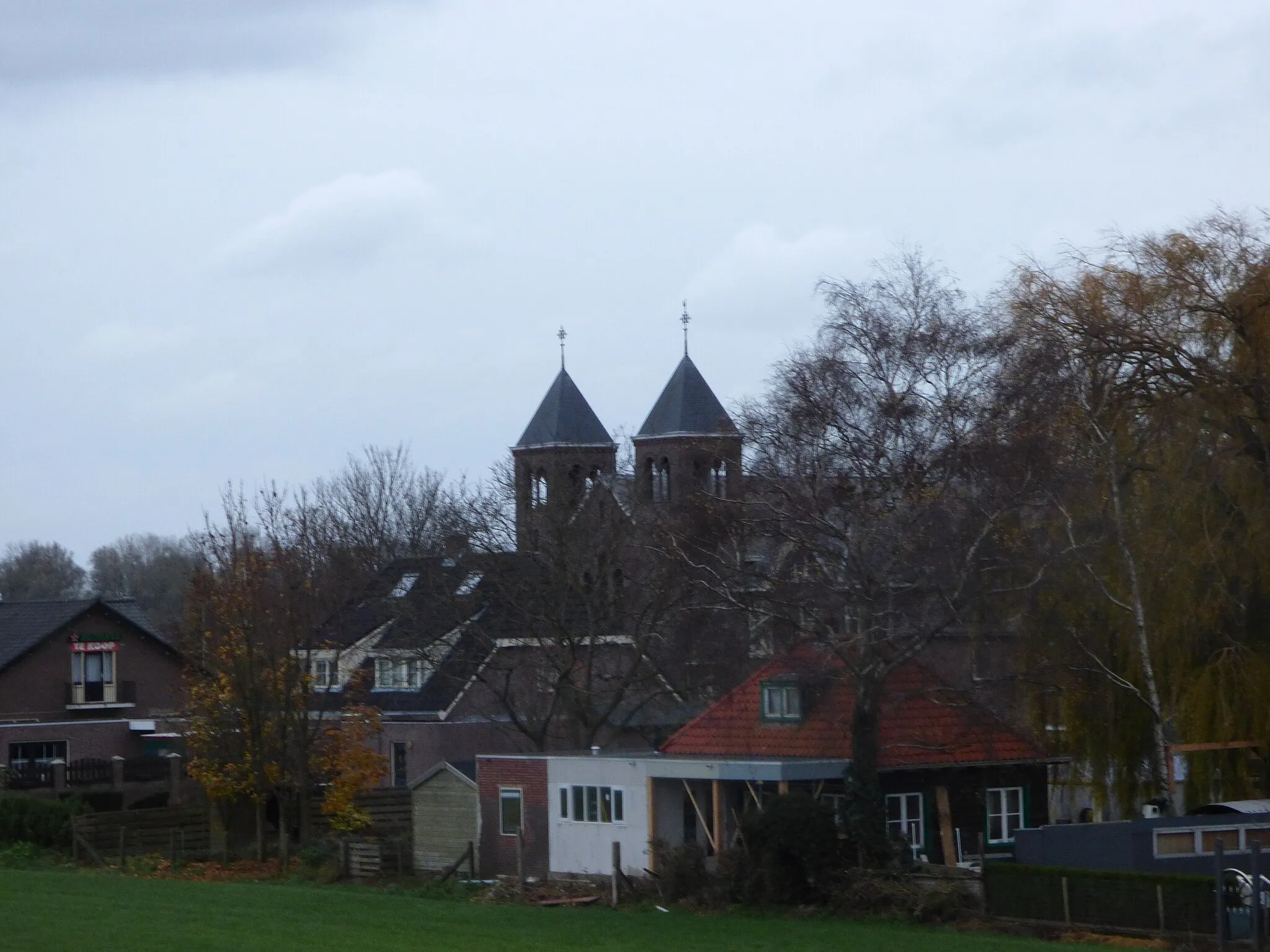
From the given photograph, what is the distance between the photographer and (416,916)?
28.0 meters

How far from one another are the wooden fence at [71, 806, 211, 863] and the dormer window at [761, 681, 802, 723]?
15708 mm

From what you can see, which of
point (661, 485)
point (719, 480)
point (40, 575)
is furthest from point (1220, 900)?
point (40, 575)

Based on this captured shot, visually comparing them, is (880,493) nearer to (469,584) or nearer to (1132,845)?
(1132,845)

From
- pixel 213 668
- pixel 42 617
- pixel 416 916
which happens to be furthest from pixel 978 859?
pixel 42 617

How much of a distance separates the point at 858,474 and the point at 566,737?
17.4 m

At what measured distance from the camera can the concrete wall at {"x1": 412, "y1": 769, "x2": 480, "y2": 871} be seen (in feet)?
126

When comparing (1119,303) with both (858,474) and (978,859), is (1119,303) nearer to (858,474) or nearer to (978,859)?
(858,474)

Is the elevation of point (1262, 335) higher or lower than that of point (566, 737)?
higher

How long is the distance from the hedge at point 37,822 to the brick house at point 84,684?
12.3 meters

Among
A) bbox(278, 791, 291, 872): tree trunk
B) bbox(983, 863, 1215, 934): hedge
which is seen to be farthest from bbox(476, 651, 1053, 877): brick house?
bbox(278, 791, 291, 872): tree trunk

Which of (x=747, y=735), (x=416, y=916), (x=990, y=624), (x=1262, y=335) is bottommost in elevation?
(x=416, y=916)

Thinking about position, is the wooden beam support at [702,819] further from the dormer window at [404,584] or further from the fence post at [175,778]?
the fence post at [175,778]

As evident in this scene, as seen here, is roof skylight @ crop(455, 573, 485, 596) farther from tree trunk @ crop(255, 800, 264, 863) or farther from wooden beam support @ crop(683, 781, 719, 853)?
wooden beam support @ crop(683, 781, 719, 853)

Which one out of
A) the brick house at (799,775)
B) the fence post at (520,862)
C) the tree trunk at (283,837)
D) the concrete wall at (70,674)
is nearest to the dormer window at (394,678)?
the concrete wall at (70,674)
